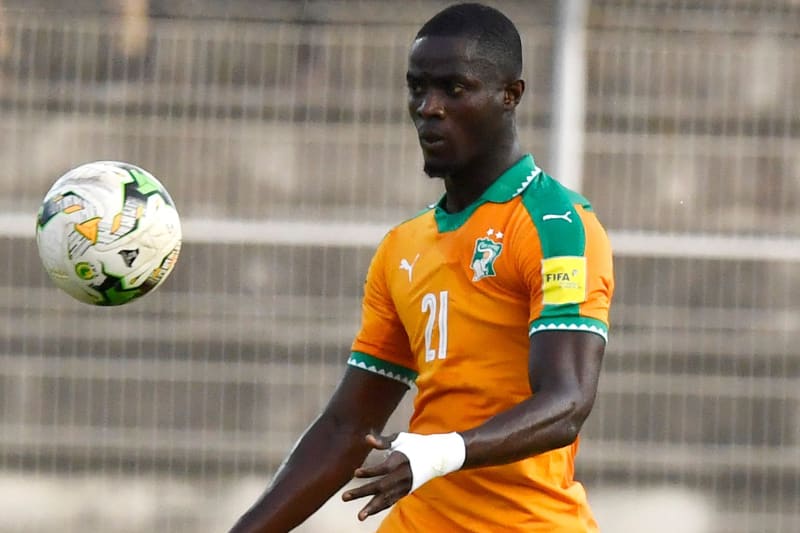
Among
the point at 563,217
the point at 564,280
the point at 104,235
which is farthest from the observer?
the point at 104,235

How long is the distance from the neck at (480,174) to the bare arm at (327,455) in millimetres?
611

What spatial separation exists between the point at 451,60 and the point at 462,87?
0.07m

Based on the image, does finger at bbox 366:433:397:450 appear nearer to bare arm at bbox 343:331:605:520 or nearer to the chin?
bare arm at bbox 343:331:605:520

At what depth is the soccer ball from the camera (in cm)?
474

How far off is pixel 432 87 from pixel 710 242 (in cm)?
427

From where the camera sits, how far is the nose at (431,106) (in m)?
4.18

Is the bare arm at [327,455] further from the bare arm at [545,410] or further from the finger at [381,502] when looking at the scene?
the finger at [381,502]

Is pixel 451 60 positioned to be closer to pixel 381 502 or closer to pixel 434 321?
pixel 434 321

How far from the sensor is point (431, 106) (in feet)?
13.7

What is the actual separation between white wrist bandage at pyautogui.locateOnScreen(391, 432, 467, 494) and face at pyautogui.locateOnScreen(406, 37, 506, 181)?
0.93 m

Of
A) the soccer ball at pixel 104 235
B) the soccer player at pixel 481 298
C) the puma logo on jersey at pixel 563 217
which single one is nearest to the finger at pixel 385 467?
the soccer player at pixel 481 298

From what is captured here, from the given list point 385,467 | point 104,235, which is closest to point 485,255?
point 385,467

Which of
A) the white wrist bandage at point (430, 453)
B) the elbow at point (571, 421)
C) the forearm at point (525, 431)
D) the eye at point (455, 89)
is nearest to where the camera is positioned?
the white wrist bandage at point (430, 453)

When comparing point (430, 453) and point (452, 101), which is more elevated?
point (452, 101)
